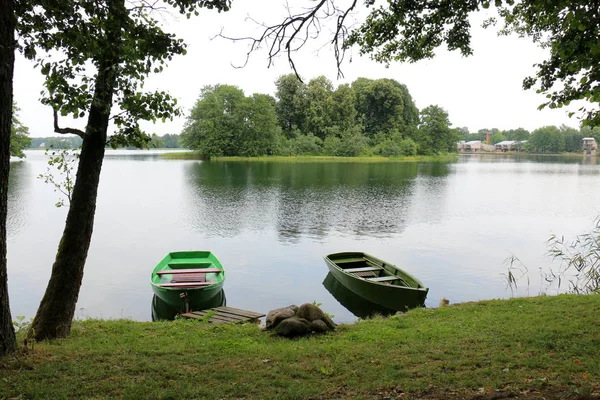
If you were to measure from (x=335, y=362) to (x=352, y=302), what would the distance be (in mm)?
7548

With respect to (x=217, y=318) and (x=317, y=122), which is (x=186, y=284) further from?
(x=317, y=122)

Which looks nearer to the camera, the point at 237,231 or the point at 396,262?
the point at 396,262

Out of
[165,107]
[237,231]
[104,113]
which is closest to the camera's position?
[104,113]

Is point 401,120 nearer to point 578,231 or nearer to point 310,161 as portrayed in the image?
point 310,161

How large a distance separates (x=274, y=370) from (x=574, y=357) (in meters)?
3.69

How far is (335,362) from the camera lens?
616 cm

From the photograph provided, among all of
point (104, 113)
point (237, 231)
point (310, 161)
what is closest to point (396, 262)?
point (237, 231)

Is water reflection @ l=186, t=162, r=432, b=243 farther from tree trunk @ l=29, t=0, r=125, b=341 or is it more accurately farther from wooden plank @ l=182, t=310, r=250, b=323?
tree trunk @ l=29, t=0, r=125, b=341

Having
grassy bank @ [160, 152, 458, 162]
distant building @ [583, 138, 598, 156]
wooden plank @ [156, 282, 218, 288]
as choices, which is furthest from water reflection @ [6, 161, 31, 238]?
distant building @ [583, 138, 598, 156]

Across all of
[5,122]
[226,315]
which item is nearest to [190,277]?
[226,315]

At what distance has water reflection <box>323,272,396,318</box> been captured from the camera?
12.7 metres

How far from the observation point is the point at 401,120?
92250mm

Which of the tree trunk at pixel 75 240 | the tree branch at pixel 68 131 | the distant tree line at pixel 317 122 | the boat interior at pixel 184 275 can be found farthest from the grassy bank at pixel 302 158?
the tree branch at pixel 68 131

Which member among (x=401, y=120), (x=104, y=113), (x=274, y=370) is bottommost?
(x=274, y=370)
